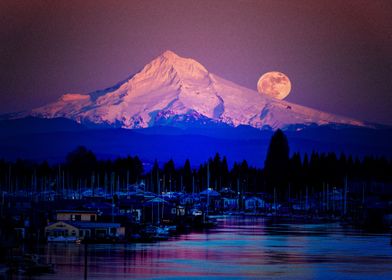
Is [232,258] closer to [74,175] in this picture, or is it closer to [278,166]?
[278,166]

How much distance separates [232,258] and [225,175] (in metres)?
78.0

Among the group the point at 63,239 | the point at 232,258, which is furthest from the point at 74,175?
the point at 232,258

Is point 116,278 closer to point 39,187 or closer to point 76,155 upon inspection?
point 39,187

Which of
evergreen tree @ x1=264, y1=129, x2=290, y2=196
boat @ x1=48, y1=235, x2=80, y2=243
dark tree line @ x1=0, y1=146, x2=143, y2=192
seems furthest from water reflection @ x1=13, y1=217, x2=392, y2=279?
evergreen tree @ x1=264, y1=129, x2=290, y2=196


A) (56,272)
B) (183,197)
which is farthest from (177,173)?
(56,272)

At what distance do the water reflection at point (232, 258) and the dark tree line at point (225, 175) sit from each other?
139 ft

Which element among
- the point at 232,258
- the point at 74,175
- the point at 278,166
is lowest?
the point at 232,258

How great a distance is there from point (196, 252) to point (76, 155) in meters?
76.3

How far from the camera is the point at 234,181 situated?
126 meters

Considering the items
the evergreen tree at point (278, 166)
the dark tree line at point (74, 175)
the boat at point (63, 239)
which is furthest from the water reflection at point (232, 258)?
the evergreen tree at point (278, 166)

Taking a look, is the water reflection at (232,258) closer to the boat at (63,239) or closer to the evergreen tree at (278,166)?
the boat at (63,239)

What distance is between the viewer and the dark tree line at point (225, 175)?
108 meters

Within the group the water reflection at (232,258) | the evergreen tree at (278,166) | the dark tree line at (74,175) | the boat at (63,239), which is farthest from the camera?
the evergreen tree at (278,166)

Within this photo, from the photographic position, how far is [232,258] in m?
49.1
